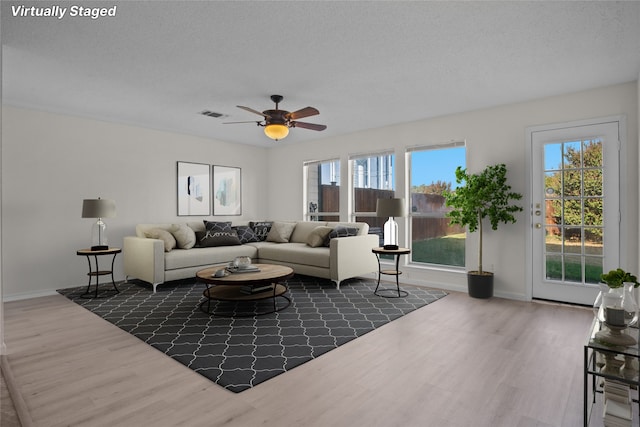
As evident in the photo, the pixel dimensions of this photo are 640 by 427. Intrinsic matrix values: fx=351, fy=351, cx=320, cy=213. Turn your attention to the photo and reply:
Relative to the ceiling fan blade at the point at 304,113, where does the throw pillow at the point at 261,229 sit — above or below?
below

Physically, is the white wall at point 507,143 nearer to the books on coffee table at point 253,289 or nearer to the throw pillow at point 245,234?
the throw pillow at point 245,234

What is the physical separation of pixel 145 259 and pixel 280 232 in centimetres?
227

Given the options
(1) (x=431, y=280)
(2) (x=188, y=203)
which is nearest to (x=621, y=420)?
(1) (x=431, y=280)

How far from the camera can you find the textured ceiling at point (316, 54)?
2439 mm

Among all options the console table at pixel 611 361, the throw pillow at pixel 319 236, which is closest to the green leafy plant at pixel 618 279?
the console table at pixel 611 361

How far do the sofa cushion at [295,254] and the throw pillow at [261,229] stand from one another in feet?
1.40

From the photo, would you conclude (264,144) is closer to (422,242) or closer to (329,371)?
(422,242)

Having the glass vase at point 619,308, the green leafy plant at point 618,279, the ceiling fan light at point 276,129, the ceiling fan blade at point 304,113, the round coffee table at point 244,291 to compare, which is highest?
the ceiling fan blade at point 304,113

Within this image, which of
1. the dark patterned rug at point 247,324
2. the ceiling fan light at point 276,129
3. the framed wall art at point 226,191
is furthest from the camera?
the framed wall art at point 226,191

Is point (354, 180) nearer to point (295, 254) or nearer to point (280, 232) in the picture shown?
point (280, 232)

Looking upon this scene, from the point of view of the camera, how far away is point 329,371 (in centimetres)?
243

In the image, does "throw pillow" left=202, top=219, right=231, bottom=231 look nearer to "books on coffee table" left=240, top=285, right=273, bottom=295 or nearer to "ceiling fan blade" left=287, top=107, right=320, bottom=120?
"books on coffee table" left=240, top=285, right=273, bottom=295

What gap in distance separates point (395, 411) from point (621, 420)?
42.5 inches

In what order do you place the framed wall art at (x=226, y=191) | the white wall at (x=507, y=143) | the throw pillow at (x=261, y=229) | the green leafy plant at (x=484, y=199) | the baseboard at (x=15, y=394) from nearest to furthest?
the baseboard at (x=15, y=394)
the white wall at (x=507, y=143)
the green leafy plant at (x=484, y=199)
the throw pillow at (x=261, y=229)
the framed wall art at (x=226, y=191)
